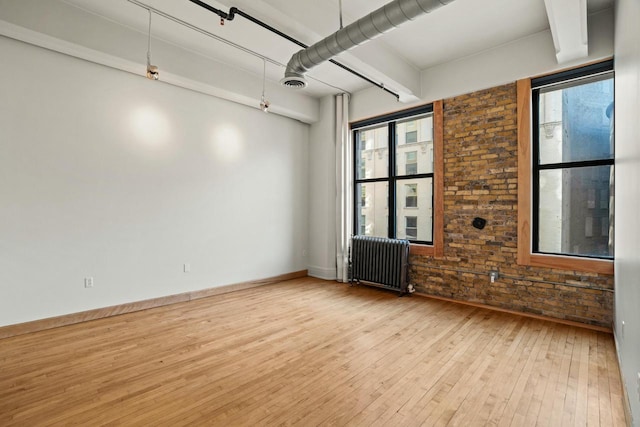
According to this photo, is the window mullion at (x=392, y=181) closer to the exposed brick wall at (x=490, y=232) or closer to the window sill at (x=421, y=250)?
the window sill at (x=421, y=250)

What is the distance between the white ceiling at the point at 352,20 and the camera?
3.40 meters

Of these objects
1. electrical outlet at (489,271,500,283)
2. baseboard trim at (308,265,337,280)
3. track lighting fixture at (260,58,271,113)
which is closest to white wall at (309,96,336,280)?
baseboard trim at (308,265,337,280)

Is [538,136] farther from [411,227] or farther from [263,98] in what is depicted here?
[263,98]

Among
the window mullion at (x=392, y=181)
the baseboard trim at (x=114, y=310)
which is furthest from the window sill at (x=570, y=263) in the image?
the baseboard trim at (x=114, y=310)

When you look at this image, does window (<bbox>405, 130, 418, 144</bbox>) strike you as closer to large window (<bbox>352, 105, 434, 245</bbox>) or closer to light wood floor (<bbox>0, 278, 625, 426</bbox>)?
large window (<bbox>352, 105, 434, 245</bbox>)

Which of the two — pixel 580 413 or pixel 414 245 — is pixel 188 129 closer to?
pixel 414 245

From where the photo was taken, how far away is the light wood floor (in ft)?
7.00

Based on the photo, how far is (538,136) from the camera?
4160mm

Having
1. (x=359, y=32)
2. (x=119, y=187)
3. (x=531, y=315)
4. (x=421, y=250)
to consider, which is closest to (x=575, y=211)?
(x=531, y=315)

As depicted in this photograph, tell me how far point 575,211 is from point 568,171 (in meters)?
0.51

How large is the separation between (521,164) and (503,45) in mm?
1686

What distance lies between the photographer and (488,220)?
4.46m

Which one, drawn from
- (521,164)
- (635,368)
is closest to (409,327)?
(635,368)

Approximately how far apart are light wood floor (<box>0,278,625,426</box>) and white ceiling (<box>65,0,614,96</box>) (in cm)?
338
